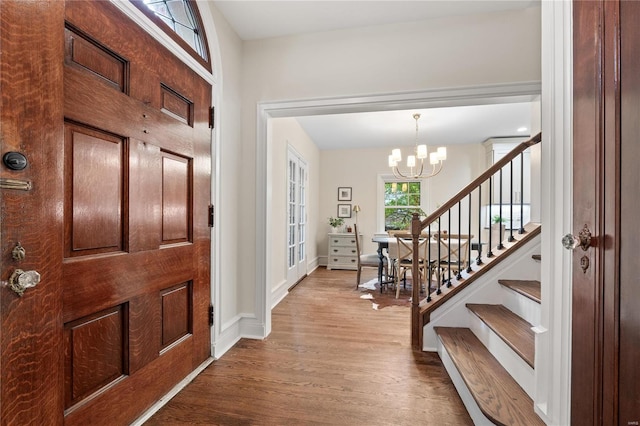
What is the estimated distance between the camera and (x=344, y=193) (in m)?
6.41

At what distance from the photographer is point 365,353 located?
7.36 ft

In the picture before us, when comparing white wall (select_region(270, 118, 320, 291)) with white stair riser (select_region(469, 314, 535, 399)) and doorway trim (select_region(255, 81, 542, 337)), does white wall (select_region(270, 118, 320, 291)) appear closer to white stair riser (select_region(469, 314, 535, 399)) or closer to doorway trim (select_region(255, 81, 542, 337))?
doorway trim (select_region(255, 81, 542, 337))

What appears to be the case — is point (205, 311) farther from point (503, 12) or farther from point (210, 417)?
point (503, 12)

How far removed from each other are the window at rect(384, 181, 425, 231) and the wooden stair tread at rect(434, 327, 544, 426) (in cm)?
419

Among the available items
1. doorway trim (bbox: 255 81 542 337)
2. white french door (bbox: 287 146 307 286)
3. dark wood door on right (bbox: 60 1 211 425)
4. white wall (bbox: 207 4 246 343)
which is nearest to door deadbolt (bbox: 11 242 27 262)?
dark wood door on right (bbox: 60 1 211 425)

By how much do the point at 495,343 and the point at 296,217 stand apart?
331 centimetres

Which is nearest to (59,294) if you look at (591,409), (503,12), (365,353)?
(591,409)

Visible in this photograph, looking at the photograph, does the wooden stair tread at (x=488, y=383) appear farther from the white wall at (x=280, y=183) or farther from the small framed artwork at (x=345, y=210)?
the small framed artwork at (x=345, y=210)

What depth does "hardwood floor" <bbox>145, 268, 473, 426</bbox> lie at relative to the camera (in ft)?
5.03

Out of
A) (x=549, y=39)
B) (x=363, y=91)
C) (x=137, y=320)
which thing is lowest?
(x=137, y=320)

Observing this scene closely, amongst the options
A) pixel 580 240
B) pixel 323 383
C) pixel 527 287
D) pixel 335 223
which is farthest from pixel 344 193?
pixel 580 240

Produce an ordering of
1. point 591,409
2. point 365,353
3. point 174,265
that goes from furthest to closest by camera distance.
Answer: point 365,353
point 174,265
point 591,409

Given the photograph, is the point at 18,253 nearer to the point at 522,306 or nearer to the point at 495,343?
the point at 495,343

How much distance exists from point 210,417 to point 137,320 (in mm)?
631
